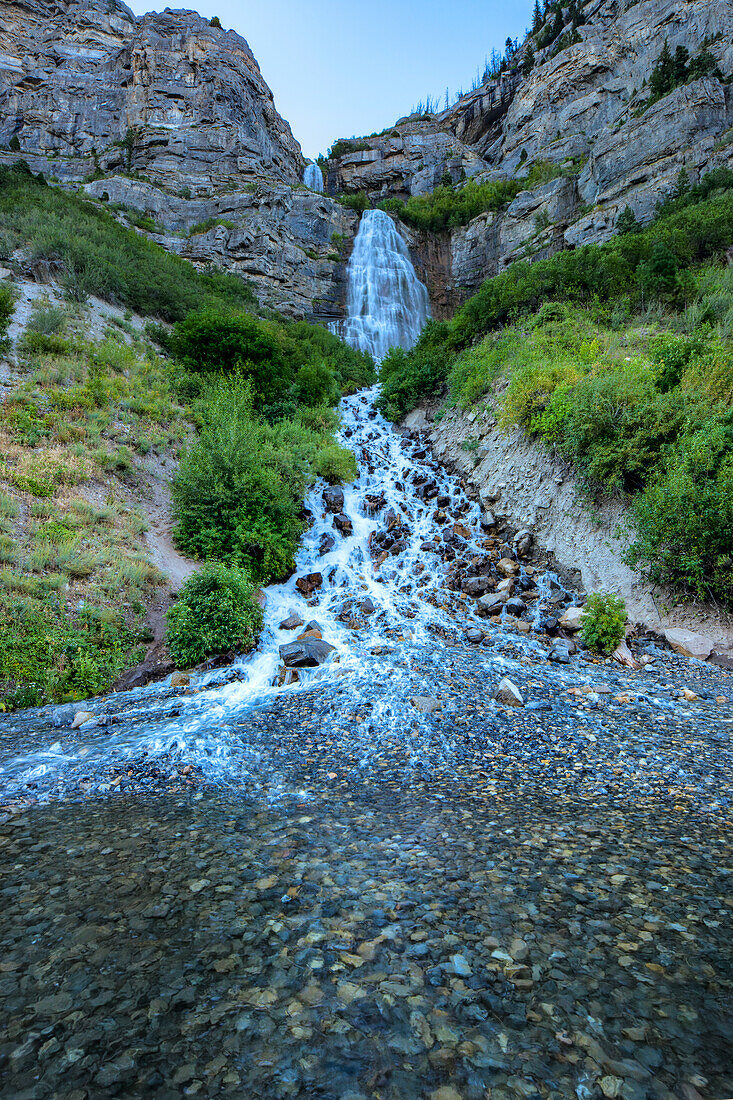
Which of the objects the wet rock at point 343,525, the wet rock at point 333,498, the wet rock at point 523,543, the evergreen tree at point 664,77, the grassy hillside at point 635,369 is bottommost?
the wet rock at point 523,543

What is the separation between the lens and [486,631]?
10062mm

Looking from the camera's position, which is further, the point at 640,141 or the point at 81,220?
the point at 640,141

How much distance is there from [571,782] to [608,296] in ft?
65.6

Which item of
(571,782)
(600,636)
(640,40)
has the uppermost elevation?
(640,40)

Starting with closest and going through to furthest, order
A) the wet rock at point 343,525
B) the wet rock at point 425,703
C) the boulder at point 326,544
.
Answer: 1. the wet rock at point 425,703
2. the boulder at point 326,544
3. the wet rock at point 343,525

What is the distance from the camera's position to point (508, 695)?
703cm

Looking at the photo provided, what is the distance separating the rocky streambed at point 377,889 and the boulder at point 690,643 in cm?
55

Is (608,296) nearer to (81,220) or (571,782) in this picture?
(571,782)

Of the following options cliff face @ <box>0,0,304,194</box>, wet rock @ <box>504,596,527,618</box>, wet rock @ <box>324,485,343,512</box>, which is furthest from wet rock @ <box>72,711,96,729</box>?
cliff face @ <box>0,0,304,194</box>

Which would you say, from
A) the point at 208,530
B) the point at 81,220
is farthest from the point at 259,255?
the point at 208,530

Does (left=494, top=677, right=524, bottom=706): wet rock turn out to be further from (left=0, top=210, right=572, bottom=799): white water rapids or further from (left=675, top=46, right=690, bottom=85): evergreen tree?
(left=675, top=46, right=690, bottom=85): evergreen tree

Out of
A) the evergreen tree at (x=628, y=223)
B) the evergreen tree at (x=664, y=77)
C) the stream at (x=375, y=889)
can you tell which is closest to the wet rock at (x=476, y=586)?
the stream at (x=375, y=889)

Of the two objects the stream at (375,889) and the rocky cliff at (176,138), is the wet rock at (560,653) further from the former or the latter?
the rocky cliff at (176,138)

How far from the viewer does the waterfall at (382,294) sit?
34.2 meters
